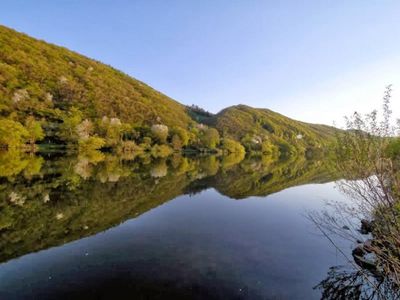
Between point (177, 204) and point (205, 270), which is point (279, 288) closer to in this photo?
point (205, 270)

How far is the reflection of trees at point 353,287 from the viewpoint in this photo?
10.4 m

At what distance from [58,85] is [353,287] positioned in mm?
130889

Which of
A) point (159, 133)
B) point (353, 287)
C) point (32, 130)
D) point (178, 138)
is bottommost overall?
point (353, 287)

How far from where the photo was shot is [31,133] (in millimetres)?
72062

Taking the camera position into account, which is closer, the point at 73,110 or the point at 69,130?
the point at 69,130

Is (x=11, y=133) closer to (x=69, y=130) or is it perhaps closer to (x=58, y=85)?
(x=69, y=130)

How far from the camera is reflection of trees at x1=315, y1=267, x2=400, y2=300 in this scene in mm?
10352

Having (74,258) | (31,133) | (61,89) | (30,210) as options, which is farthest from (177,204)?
(61,89)

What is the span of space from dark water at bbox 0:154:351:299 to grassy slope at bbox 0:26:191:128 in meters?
70.8

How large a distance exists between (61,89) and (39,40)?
67624 millimetres

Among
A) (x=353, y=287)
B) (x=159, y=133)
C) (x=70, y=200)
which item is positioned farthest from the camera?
(x=159, y=133)

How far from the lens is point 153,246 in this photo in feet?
47.7

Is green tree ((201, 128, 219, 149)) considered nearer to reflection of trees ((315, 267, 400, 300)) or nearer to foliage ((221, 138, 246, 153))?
foliage ((221, 138, 246, 153))

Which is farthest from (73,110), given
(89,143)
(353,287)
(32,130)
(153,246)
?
(353,287)
